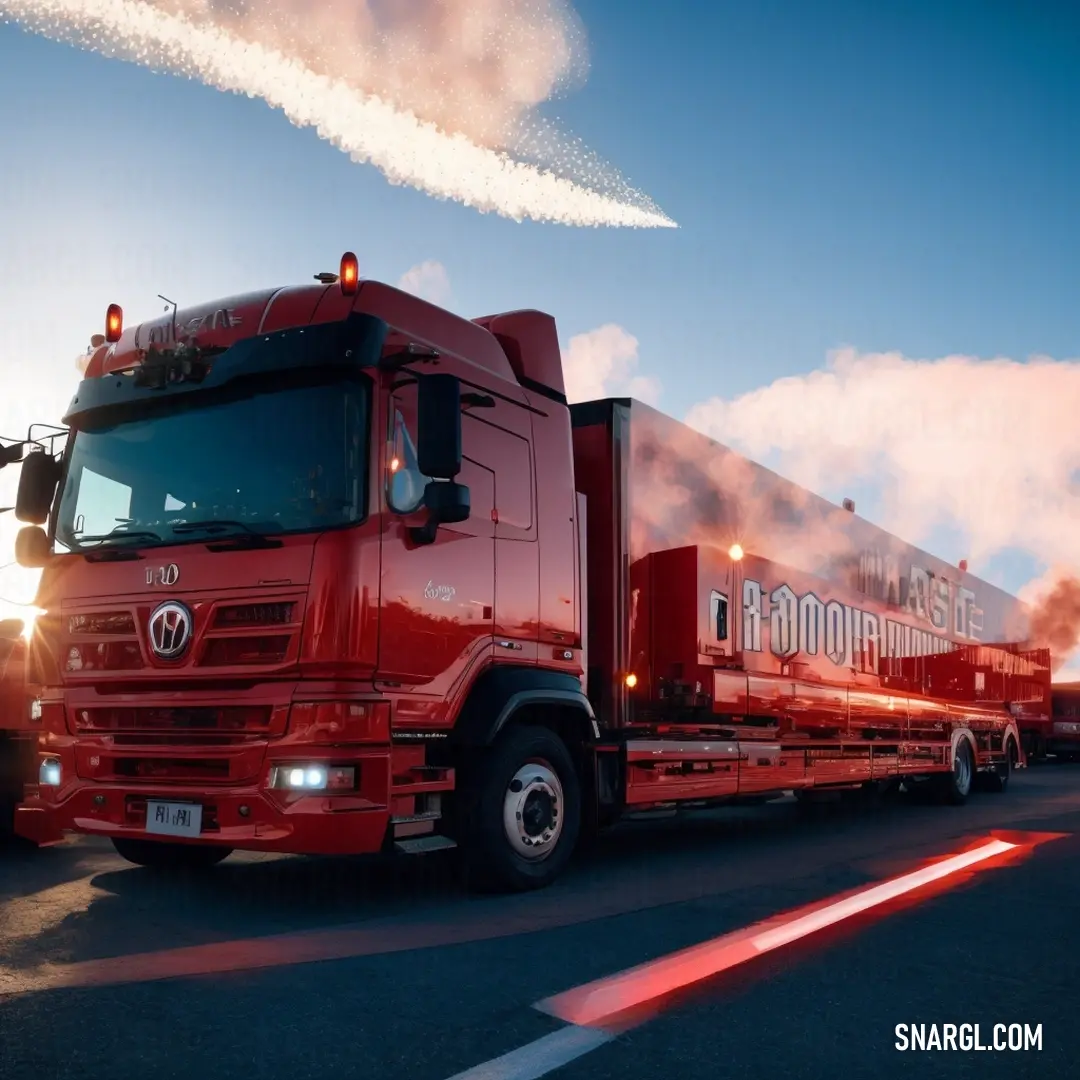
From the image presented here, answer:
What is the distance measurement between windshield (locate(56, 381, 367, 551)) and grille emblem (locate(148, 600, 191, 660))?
0.39 metres

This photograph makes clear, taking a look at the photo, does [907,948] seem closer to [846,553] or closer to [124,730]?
[124,730]

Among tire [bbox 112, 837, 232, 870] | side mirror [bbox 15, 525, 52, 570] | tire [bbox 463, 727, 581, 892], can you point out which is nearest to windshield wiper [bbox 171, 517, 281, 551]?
side mirror [bbox 15, 525, 52, 570]

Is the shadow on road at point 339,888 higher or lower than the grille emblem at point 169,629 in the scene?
lower

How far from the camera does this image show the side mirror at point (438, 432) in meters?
6.34

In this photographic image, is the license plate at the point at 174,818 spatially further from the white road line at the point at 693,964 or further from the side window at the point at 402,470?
the white road line at the point at 693,964

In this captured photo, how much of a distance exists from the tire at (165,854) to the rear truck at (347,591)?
0.06ft

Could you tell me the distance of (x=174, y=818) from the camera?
6227 mm

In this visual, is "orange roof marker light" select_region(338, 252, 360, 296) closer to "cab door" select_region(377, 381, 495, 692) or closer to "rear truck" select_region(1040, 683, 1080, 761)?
"cab door" select_region(377, 381, 495, 692)

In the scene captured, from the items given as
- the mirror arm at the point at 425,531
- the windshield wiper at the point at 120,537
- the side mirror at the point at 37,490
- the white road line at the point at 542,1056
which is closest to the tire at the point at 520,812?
the mirror arm at the point at 425,531

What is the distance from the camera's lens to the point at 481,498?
7.12 metres

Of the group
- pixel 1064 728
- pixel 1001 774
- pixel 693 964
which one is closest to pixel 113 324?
pixel 693 964

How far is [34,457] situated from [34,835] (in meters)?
2.29

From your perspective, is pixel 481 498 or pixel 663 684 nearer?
pixel 481 498

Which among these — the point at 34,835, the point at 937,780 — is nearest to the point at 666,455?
the point at 34,835
